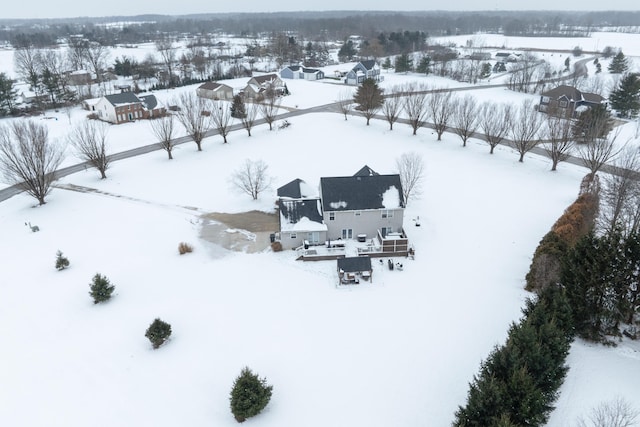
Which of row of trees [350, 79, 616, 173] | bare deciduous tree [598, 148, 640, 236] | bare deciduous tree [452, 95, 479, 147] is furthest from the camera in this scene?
bare deciduous tree [452, 95, 479, 147]

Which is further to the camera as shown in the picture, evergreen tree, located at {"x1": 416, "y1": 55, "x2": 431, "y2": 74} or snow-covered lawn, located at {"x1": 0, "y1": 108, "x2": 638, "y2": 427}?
evergreen tree, located at {"x1": 416, "y1": 55, "x2": 431, "y2": 74}

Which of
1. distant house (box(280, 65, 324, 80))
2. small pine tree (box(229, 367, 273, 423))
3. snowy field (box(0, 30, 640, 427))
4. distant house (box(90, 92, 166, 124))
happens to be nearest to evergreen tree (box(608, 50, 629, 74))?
distant house (box(280, 65, 324, 80))

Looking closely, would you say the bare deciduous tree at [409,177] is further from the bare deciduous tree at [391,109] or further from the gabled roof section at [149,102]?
the gabled roof section at [149,102]

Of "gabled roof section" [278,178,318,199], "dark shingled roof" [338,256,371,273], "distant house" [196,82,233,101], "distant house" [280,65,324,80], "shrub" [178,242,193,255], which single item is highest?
"distant house" [280,65,324,80]

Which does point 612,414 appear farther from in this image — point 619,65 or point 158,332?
point 619,65

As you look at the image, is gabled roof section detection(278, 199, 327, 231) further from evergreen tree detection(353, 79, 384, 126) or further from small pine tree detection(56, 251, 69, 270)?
evergreen tree detection(353, 79, 384, 126)

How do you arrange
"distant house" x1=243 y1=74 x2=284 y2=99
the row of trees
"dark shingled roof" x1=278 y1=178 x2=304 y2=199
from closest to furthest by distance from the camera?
1. "dark shingled roof" x1=278 y1=178 x2=304 y2=199
2. the row of trees
3. "distant house" x1=243 y1=74 x2=284 y2=99

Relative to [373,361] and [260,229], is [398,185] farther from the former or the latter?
[373,361]

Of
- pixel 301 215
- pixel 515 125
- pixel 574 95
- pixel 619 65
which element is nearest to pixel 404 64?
pixel 574 95
